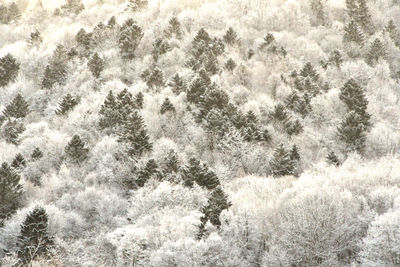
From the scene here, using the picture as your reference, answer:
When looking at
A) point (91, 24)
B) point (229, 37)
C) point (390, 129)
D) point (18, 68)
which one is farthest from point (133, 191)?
point (91, 24)

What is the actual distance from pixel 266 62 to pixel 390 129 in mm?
10211

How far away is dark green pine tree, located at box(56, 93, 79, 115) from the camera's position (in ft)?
86.3

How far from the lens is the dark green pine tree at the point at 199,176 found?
60.5ft

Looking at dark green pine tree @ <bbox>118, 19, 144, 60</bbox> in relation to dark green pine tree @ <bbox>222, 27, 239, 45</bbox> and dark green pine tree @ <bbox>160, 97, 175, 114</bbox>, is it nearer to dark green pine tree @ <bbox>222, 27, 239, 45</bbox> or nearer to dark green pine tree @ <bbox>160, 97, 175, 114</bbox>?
dark green pine tree @ <bbox>222, 27, 239, 45</bbox>

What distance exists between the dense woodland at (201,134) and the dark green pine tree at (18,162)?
0.13 metres

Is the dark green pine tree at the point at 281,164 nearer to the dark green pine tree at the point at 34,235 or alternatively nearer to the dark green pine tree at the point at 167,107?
the dark green pine tree at the point at 167,107

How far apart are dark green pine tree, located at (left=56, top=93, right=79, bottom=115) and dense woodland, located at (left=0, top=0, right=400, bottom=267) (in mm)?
72

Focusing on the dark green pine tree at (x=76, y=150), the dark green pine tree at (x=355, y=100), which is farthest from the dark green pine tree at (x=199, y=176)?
the dark green pine tree at (x=355, y=100)

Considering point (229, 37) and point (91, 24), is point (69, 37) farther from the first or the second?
point (229, 37)

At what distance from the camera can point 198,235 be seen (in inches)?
547

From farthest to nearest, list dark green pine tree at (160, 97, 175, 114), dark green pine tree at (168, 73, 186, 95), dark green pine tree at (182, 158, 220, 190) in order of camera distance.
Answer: dark green pine tree at (168, 73, 186, 95), dark green pine tree at (160, 97, 175, 114), dark green pine tree at (182, 158, 220, 190)

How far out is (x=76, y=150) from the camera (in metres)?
21.8

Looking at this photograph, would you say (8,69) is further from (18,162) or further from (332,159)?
(332,159)

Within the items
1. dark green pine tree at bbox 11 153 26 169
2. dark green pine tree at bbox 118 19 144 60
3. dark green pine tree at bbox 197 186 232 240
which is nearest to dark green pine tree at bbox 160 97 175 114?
dark green pine tree at bbox 11 153 26 169
